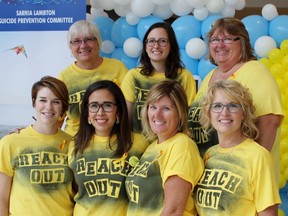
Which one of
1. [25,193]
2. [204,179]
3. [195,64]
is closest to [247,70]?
[204,179]

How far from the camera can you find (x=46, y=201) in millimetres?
2596

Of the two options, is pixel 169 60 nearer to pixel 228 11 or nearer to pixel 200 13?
pixel 200 13

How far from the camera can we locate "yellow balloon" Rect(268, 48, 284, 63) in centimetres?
481

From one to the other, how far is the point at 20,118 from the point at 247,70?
2583 mm

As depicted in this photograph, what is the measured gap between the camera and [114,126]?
2.66m

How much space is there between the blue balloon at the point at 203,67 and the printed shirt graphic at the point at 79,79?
1.64 meters

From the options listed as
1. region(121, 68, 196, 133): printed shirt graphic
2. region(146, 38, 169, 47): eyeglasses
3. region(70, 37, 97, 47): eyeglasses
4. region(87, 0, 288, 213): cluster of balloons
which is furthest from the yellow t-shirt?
region(87, 0, 288, 213): cluster of balloons

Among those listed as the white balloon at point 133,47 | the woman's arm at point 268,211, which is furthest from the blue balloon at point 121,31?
the woman's arm at point 268,211

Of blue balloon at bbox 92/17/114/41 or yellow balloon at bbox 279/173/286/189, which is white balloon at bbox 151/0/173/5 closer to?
blue balloon at bbox 92/17/114/41

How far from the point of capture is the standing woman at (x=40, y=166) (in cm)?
260

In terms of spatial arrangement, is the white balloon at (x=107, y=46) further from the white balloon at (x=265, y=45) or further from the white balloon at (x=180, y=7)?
the white balloon at (x=265, y=45)

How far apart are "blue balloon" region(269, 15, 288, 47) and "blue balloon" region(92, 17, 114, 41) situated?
1.66 metres

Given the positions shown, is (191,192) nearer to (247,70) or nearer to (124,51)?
(247,70)

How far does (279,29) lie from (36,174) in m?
3.25
